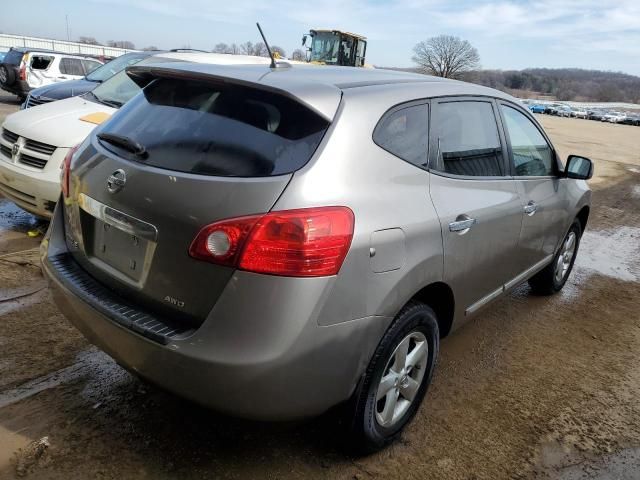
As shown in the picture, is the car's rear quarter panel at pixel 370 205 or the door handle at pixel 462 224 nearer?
the car's rear quarter panel at pixel 370 205

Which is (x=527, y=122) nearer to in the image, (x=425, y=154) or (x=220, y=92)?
(x=425, y=154)

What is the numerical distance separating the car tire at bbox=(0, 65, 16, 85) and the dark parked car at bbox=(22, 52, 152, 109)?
10.3 m

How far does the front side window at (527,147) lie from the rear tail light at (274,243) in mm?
2011

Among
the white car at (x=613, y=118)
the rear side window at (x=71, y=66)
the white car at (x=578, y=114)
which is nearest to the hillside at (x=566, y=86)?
the white car at (x=578, y=114)

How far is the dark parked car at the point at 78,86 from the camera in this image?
7.02 meters

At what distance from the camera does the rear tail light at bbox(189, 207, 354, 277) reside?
1886 millimetres

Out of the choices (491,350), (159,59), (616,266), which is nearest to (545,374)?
(491,350)

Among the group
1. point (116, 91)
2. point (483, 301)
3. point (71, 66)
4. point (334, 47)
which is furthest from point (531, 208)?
point (334, 47)

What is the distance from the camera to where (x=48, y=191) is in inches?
177

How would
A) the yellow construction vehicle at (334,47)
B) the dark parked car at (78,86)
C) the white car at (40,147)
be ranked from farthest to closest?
the yellow construction vehicle at (334,47) → the dark parked car at (78,86) → the white car at (40,147)

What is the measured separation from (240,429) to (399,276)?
3.70 feet

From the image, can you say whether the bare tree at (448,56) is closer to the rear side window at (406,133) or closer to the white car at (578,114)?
the white car at (578,114)

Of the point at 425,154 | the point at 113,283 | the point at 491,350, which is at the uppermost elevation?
the point at 425,154

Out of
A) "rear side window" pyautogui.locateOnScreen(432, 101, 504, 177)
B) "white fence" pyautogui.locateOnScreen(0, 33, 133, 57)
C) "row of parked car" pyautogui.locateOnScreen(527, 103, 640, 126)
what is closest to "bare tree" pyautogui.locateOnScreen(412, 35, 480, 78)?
"row of parked car" pyautogui.locateOnScreen(527, 103, 640, 126)
